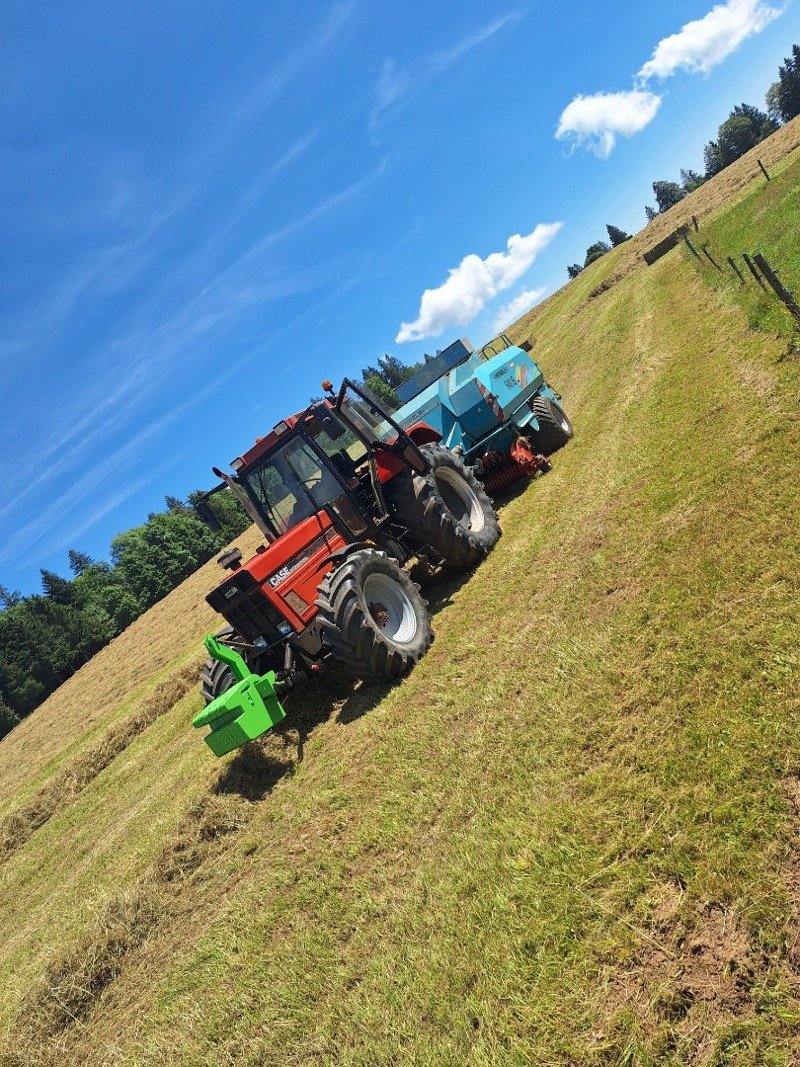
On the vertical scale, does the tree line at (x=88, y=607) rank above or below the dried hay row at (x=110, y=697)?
above

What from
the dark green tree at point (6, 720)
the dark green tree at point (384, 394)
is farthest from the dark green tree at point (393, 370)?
the dark green tree at point (6, 720)

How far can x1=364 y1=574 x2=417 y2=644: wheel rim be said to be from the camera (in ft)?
19.3

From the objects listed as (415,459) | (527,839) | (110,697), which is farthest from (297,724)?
(110,697)

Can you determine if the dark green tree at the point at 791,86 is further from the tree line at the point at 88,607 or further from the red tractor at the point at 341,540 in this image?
the red tractor at the point at 341,540

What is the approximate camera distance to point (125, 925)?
428cm

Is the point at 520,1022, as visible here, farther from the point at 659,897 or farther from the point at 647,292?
the point at 647,292

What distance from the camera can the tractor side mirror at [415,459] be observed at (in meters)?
7.10

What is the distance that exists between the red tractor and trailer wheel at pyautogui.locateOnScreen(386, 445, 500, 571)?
15 mm

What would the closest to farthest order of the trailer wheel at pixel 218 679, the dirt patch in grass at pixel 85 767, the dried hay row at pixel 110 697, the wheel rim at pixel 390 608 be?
the wheel rim at pixel 390 608, the trailer wheel at pixel 218 679, the dirt patch in grass at pixel 85 767, the dried hay row at pixel 110 697

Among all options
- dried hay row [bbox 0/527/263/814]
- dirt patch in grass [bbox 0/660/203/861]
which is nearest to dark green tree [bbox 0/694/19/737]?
dried hay row [bbox 0/527/263/814]

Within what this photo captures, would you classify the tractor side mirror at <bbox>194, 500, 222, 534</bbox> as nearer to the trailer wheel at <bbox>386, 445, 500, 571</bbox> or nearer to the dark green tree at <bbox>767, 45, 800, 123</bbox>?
the trailer wheel at <bbox>386, 445, 500, 571</bbox>

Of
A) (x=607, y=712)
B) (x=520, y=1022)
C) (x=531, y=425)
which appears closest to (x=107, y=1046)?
(x=520, y=1022)

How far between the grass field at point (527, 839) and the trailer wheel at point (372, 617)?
10.1 inches

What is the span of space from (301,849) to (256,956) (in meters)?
0.75
